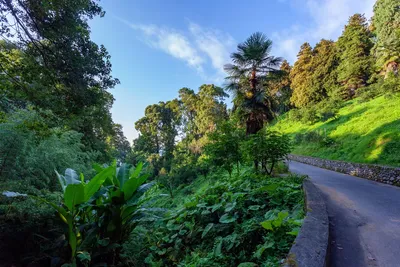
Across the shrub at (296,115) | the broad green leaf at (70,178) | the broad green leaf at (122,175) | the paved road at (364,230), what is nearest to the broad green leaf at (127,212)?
the broad green leaf at (122,175)

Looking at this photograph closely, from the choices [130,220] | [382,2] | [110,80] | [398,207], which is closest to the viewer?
[130,220]

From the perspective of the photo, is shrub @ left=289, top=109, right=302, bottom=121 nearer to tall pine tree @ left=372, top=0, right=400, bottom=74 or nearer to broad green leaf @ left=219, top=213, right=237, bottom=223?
tall pine tree @ left=372, top=0, right=400, bottom=74

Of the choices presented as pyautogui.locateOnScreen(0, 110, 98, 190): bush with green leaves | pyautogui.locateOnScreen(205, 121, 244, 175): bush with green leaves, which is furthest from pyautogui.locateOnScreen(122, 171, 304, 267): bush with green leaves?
pyautogui.locateOnScreen(0, 110, 98, 190): bush with green leaves

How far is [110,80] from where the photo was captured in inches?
300

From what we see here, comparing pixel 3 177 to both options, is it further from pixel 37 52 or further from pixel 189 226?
pixel 189 226

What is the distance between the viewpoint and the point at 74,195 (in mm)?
2609

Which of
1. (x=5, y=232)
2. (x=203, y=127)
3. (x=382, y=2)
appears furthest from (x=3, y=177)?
(x=382, y=2)

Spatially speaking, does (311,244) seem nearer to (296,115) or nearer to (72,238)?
(72,238)

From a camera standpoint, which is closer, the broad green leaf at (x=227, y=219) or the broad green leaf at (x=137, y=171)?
the broad green leaf at (x=227, y=219)

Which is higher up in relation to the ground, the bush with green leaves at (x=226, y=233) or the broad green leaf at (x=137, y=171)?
the broad green leaf at (x=137, y=171)

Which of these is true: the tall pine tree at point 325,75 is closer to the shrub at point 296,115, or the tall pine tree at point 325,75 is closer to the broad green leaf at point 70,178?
the shrub at point 296,115

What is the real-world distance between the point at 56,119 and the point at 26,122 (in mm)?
1291

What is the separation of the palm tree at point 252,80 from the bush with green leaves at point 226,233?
5.71m

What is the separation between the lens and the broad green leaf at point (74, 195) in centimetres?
254
